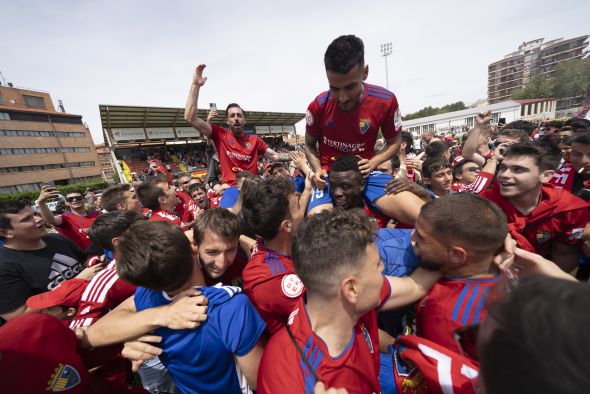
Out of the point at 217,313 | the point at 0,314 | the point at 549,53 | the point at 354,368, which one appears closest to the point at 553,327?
the point at 354,368

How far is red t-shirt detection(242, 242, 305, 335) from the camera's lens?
1.92 meters

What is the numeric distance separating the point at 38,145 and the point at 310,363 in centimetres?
6192

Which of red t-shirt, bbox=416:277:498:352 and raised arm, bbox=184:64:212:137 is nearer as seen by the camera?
red t-shirt, bbox=416:277:498:352

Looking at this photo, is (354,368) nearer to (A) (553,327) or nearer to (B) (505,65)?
(A) (553,327)

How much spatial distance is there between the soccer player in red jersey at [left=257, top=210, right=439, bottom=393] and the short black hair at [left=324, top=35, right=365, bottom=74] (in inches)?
65.2

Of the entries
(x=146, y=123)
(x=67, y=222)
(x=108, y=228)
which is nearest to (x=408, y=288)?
(x=108, y=228)

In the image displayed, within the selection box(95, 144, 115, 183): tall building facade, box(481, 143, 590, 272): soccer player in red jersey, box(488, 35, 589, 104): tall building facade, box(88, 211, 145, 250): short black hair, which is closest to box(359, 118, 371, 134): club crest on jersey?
box(481, 143, 590, 272): soccer player in red jersey

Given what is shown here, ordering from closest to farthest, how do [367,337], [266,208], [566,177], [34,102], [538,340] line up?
[538,340]
[367,337]
[266,208]
[566,177]
[34,102]

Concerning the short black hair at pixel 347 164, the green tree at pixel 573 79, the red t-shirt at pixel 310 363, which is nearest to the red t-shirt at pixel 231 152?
the short black hair at pixel 347 164

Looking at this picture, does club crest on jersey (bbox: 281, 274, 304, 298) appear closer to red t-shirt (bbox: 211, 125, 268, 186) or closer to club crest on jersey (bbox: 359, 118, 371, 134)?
club crest on jersey (bbox: 359, 118, 371, 134)

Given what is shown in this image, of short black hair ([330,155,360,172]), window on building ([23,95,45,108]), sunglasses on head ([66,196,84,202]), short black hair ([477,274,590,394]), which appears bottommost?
sunglasses on head ([66,196,84,202])

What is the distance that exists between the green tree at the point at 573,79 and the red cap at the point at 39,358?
3639 inches

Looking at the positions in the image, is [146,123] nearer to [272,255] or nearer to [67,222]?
[67,222]

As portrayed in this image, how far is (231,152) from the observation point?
4781 mm
